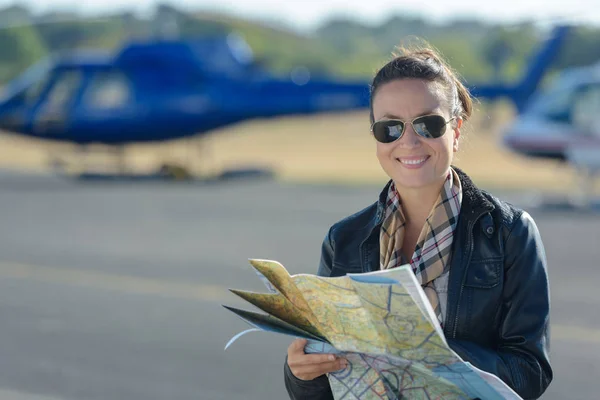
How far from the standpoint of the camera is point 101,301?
8820mm

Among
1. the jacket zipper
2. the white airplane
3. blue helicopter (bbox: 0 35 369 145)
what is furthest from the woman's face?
blue helicopter (bbox: 0 35 369 145)

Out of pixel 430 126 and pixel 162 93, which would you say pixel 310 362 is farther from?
pixel 162 93

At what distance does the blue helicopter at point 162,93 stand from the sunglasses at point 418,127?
1937cm

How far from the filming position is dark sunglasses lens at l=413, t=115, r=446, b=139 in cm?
239

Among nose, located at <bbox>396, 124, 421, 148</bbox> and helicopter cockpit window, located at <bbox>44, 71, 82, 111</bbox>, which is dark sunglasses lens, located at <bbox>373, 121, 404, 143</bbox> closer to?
nose, located at <bbox>396, 124, 421, 148</bbox>

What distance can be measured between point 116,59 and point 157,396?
654 inches

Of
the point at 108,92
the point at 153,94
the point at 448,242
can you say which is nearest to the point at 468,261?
the point at 448,242

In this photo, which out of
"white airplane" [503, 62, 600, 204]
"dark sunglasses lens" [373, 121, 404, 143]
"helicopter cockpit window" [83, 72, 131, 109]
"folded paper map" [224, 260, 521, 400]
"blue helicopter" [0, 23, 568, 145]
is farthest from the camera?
"helicopter cockpit window" [83, 72, 131, 109]

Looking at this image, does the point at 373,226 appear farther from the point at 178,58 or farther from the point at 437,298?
the point at 178,58

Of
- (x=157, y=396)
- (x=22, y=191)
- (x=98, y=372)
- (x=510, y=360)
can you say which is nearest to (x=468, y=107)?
(x=510, y=360)

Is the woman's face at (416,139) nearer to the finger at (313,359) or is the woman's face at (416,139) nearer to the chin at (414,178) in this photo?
the chin at (414,178)

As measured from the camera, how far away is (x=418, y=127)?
2.40 meters

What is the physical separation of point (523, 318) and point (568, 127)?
15.8 m

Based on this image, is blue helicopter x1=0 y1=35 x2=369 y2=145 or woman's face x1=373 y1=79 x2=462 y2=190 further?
blue helicopter x1=0 y1=35 x2=369 y2=145
